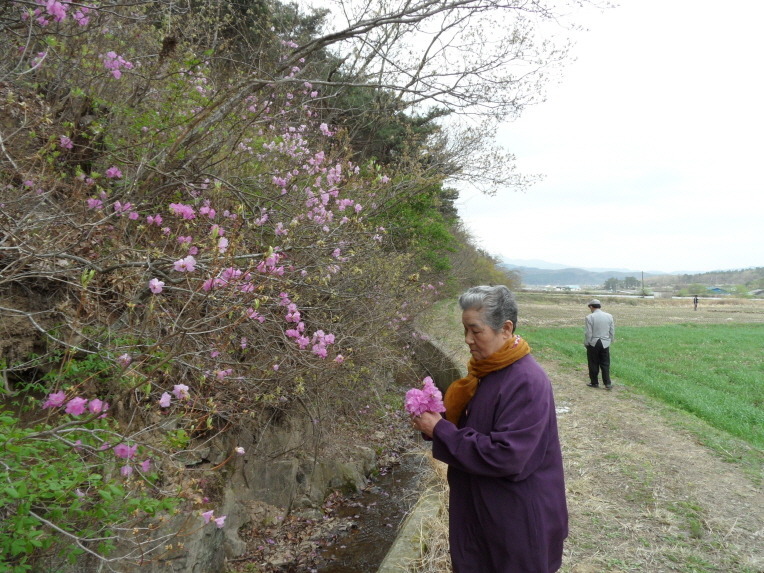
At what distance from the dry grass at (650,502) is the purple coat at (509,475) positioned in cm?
167

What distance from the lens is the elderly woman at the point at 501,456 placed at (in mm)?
1817

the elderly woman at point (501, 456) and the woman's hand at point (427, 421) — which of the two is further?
the woman's hand at point (427, 421)

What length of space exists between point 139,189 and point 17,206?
3.39 feet

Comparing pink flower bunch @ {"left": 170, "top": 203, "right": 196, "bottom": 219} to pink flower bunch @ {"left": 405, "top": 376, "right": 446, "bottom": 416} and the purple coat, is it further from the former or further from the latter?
the purple coat

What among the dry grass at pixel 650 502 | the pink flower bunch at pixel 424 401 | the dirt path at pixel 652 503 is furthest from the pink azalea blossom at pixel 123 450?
the dirt path at pixel 652 503

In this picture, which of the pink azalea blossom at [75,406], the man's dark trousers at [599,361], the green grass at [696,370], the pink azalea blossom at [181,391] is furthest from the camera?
the man's dark trousers at [599,361]

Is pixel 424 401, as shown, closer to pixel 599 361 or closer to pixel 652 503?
pixel 652 503

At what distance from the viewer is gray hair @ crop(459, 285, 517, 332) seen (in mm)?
1967

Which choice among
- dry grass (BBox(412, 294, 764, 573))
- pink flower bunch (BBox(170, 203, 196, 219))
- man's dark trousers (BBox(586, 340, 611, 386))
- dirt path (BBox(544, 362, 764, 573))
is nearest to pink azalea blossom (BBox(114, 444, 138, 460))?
pink flower bunch (BBox(170, 203, 196, 219))

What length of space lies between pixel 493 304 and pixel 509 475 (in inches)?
25.9

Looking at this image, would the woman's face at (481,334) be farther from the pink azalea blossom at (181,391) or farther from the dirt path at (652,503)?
the dirt path at (652,503)

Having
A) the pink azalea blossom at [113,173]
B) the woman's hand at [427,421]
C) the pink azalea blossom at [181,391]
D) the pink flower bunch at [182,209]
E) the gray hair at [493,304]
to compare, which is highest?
the pink azalea blossom at [113,173]

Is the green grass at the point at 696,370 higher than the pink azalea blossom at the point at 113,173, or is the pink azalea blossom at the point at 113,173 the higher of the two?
the pink azalea blossom at the point at 113,173

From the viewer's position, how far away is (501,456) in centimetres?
177
